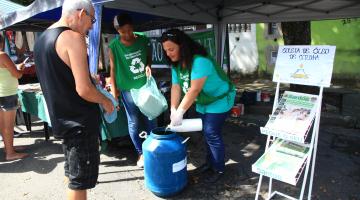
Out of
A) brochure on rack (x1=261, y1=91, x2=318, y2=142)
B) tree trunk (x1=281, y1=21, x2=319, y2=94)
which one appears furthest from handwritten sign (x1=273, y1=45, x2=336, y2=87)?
tree trunk (x1=281, y1=21, x2=319, y2=94)

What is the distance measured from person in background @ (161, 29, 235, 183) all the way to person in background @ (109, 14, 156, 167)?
517 millimetres

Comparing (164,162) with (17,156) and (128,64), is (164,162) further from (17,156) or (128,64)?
(17,156)

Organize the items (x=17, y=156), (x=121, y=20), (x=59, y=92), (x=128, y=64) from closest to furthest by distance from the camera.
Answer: (x=59, y=92)
(x=121, y=20)
(x=128, y=64)
(x=17, y=156)

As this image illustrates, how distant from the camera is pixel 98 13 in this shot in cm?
312

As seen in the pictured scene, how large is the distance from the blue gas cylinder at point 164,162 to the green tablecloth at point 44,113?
86 centimetres

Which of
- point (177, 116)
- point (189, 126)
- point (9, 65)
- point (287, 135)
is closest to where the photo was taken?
point (287, 135)

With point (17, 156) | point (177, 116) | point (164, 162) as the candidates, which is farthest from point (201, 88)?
point (17, 156)

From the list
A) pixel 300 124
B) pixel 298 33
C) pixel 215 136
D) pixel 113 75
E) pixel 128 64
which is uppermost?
pixel 298 33

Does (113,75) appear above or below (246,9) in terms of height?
below

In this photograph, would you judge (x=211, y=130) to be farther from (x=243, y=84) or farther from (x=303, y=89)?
(x=243, y=84)

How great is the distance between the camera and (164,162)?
295 cm

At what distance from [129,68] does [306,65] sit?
1.84m

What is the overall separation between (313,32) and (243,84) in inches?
99.9

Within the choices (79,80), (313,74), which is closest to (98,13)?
(79,80)
